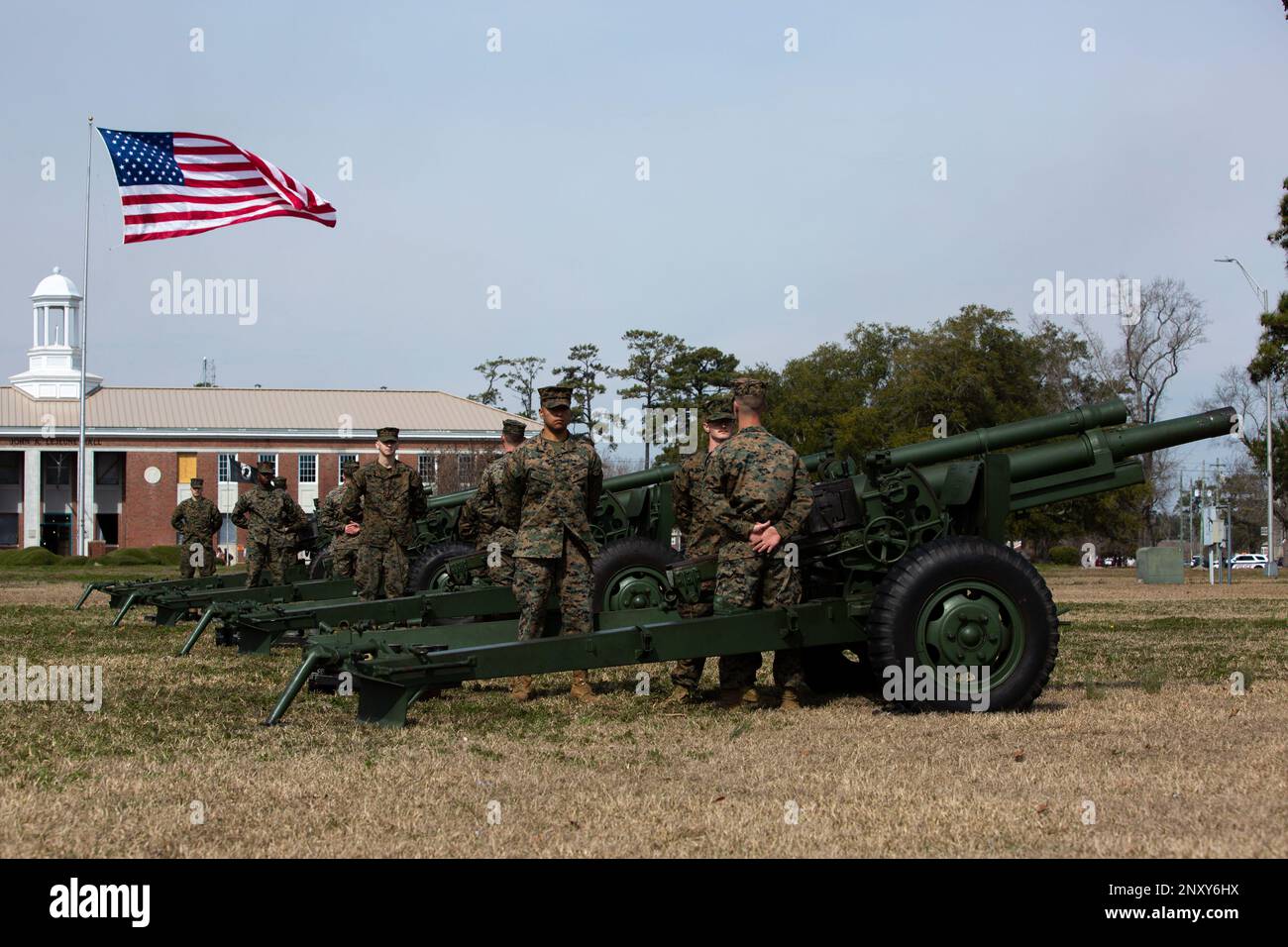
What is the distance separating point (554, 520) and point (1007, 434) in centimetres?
281

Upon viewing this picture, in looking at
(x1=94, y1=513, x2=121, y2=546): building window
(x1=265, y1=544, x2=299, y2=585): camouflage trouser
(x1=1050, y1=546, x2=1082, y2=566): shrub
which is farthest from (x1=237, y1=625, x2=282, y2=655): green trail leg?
(x1=94, y1=513, x2=121, y2=546): building window

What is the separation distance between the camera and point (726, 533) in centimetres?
809

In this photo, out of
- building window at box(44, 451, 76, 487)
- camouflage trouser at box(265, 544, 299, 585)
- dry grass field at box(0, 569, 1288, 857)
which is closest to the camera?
dry grass field at box(0, 569, 1288, 857)

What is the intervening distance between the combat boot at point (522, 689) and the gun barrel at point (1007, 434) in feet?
8.47

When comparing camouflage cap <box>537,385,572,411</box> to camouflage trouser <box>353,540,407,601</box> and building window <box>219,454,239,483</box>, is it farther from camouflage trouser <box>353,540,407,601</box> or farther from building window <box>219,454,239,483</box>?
building window <box>219,454,239,483</box>

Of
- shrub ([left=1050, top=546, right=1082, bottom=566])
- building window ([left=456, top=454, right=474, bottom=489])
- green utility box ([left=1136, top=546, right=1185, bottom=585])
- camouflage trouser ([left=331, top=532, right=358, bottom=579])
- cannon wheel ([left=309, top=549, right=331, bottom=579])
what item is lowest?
shrub ([left=1050, top=546, right=1082, bottom=566])

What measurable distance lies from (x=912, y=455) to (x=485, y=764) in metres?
3.86

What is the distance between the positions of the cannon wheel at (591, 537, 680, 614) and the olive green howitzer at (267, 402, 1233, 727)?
2.87 metres

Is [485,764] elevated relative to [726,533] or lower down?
lower down

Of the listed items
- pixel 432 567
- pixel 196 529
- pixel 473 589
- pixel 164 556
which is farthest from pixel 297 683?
pixel 164 556

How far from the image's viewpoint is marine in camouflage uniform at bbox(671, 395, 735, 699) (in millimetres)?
8375

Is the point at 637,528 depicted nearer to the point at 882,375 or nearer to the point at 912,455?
the point at 912,455

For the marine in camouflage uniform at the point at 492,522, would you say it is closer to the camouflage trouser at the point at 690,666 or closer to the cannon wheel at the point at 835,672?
the camouflage trouser at the point at 690,666
